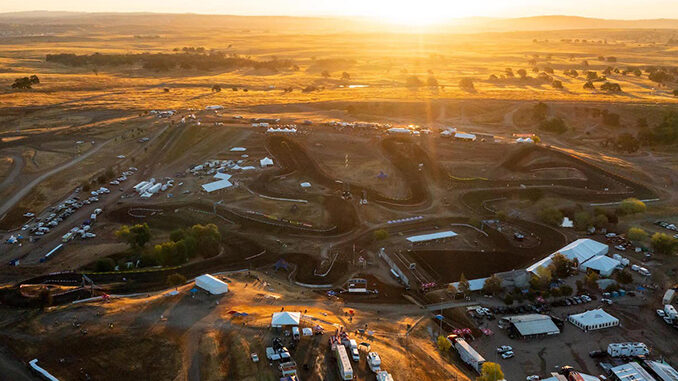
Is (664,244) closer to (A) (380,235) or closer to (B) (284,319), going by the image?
(A) (380,235)

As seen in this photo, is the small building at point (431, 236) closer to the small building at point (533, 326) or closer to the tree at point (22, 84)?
the small building at point (533, 326)

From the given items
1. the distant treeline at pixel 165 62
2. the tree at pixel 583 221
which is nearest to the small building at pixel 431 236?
the tree at pixel 583 221

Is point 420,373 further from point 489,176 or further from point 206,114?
point 206,114

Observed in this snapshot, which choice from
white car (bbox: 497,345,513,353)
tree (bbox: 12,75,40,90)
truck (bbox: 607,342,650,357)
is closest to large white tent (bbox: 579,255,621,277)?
truck (bbox: 607,342,650,357)

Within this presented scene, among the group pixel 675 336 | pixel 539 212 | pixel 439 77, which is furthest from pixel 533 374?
pixel 439 77

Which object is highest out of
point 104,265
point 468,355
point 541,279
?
point 541,279

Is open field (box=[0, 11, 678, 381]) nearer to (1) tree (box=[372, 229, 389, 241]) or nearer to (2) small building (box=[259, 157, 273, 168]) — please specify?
(1) tree (box=[372, 229, 389, 241])

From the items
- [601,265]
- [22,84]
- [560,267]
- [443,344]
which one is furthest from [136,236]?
[22,84]
